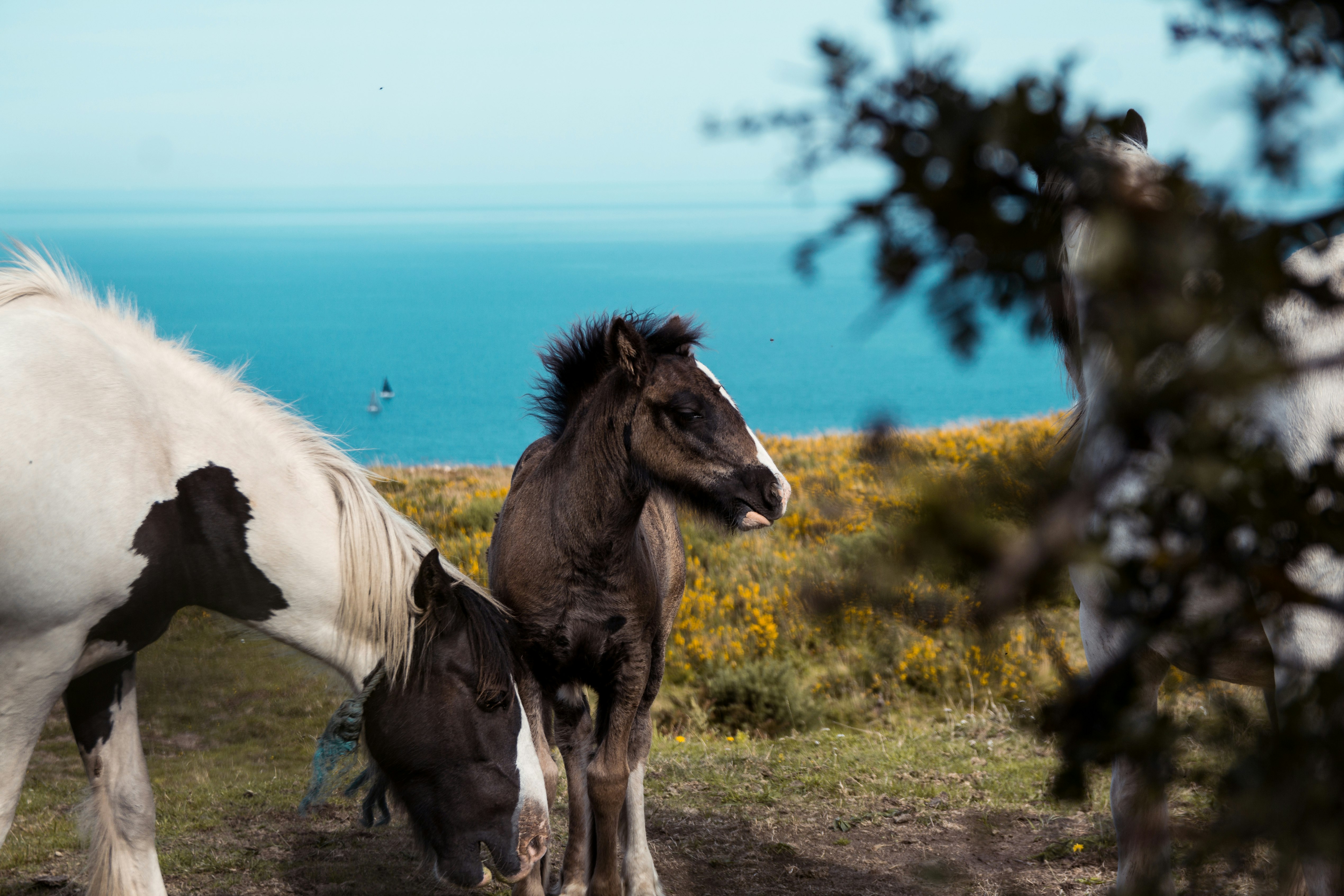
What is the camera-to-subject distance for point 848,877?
174 inches

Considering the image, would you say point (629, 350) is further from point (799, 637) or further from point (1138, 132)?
point (799, 637)

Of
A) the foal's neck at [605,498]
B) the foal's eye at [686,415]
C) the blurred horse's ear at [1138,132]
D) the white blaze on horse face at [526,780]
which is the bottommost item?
the white blaze on horse face at [526,780]

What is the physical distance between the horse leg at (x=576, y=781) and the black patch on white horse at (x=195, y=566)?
1287 millimetres

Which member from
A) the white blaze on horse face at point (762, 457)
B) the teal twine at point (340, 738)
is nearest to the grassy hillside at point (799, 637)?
the white blaze on horse face at point (762, 457)

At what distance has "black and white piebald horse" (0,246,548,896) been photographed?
306 cm

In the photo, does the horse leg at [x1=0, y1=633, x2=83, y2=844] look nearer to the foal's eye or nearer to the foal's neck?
the foal's neck

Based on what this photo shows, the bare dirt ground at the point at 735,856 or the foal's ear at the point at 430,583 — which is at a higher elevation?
the foal's ear at the point at 430,583

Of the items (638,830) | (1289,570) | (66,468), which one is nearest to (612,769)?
(638,830)

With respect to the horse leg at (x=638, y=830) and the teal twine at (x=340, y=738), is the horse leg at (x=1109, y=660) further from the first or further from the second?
the teal twine at (x=340, y=738)

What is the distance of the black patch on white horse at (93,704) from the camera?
349 cm

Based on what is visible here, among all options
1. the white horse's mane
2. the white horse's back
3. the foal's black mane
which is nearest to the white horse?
the foal's black mane

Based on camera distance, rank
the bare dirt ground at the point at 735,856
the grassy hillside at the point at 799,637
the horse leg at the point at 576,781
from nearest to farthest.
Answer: the horse leg at the point at 576,781
the bare dirt ground at the point at 735,856
the grassy hillside at the point at 799,637

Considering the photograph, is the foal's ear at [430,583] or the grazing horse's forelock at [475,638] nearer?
the foal's ear at [430,583]

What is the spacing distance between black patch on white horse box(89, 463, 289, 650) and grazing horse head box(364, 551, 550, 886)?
20.1 inches
